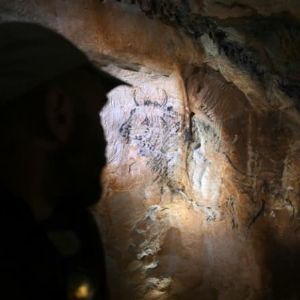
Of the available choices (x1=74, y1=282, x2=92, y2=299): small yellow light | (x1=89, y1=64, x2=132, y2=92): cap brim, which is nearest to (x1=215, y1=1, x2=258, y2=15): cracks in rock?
(x1=89, y1=64, x2=132, y2=92): cap brim

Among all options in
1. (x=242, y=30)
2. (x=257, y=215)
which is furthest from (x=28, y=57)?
(x=257, y=215)

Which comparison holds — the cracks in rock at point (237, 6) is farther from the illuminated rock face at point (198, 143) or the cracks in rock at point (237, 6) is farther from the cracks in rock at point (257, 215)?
the cracks in rock at point (257, 215)

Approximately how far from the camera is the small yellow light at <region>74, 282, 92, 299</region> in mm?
1027

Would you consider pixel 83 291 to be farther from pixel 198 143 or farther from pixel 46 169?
pixel 198 143

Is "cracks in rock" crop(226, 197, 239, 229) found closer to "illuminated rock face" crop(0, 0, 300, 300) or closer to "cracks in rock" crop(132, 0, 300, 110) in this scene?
"illuminated rock face" crop(0, 0, 300, 300)

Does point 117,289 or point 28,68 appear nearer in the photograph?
point 28,68

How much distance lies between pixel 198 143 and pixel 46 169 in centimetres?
45

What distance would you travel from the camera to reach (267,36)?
1.38m

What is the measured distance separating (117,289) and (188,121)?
472 mm

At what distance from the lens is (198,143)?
1301 mm

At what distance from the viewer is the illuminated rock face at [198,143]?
1.14 m

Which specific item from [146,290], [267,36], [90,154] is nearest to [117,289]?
[146,290]

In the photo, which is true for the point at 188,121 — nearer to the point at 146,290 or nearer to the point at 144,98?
the point at 144,98

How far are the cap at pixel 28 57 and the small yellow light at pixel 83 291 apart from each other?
431 millimetres
